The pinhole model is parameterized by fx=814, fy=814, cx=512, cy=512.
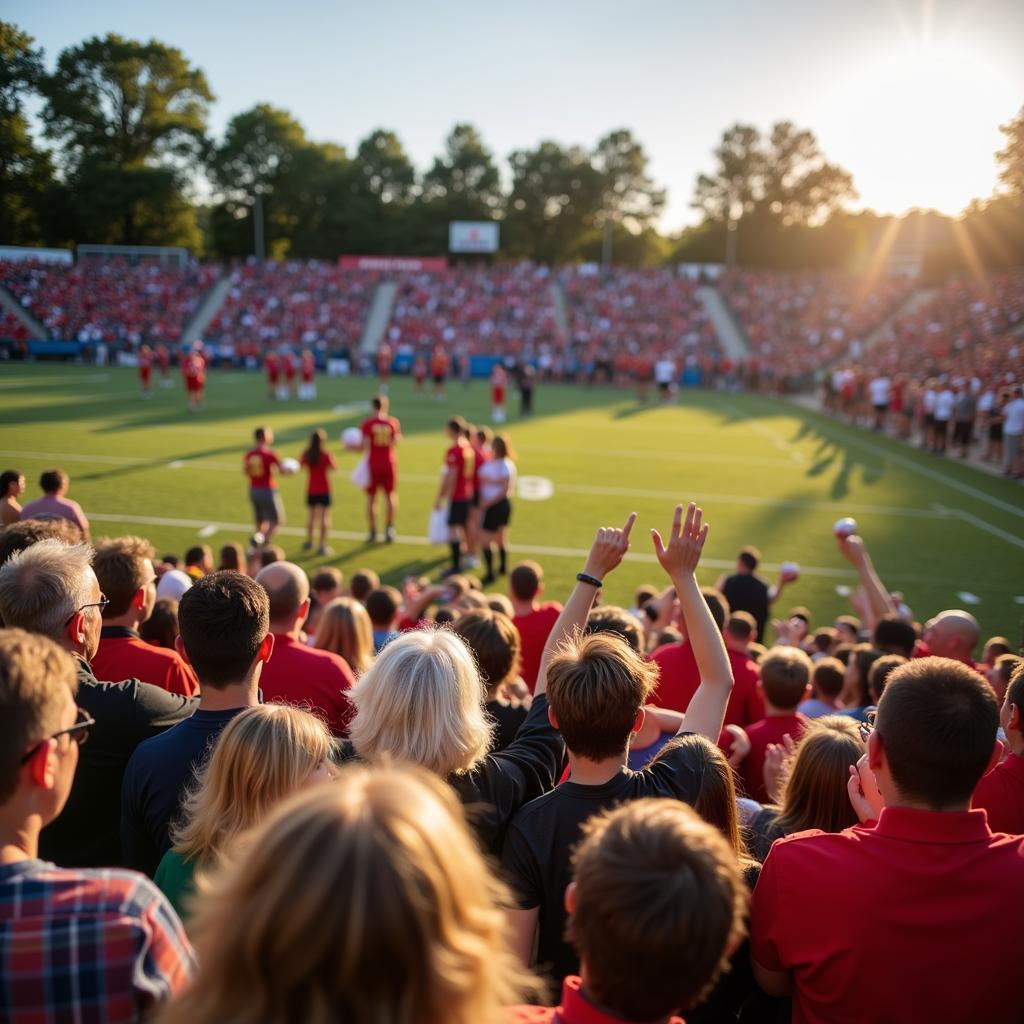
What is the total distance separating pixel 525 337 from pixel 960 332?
21.7 m

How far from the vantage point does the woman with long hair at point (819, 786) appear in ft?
9.80

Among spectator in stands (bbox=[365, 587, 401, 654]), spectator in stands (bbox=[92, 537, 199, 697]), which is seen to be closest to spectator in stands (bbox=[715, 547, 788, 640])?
spectator in stands (bbox=[365, 587, 401, 654])

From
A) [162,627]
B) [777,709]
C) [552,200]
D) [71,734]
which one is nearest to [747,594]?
[777,709]

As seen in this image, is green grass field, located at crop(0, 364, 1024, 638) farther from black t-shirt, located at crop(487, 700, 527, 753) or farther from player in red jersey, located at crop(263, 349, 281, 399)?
black t-shirt, located at crop(487, 700, 527, 753)

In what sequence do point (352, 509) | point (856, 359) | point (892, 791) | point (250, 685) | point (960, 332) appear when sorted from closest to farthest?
point (892, 791)
point (250, 685)
point (352, 509)
point (960, 332)
point (856, 359)

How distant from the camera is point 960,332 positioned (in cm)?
3319

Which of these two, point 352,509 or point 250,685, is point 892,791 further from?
point 352,509

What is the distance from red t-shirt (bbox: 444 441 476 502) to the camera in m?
11.2

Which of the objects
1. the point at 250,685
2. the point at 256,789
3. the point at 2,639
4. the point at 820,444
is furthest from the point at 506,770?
the point at 820,444

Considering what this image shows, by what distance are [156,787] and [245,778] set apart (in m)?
0.73

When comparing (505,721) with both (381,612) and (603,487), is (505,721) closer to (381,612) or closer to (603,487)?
(381,612)

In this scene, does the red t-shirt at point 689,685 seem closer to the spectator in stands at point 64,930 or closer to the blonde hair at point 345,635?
the blonde hair at point 345,635

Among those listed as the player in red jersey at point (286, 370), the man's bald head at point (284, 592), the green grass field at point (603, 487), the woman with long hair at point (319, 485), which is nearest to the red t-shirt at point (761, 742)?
the man's bald head at point (284, 592)

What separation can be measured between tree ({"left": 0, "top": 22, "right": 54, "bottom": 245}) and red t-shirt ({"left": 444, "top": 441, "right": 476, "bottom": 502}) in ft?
49.1
